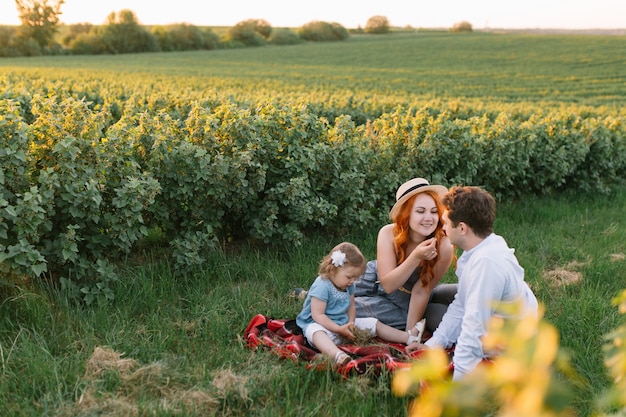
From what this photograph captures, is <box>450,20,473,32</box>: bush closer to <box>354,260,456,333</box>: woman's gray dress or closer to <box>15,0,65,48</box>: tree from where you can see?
<box>15,0,65,48</box>: tree

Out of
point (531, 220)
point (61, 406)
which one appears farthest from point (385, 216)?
point (61, 406)

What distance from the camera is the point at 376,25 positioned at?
307 ft

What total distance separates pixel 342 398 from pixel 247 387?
0.56 meters

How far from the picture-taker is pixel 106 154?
488 centimetres

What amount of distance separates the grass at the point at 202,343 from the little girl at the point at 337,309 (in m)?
0.35

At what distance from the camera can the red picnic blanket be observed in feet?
12.8

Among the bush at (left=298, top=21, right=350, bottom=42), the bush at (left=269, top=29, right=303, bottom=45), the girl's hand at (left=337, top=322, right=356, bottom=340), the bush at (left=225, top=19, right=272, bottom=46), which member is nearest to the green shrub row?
the girl's hand at (left=337, top=322, right=356, bottom=340)

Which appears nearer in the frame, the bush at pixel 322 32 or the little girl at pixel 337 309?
the little girl at pixel 337 309

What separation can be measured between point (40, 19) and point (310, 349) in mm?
81078

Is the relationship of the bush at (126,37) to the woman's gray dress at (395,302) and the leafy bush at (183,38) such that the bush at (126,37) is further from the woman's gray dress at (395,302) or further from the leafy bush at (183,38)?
the woman's gray dress at (395,302)

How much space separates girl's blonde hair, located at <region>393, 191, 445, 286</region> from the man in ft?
2.23

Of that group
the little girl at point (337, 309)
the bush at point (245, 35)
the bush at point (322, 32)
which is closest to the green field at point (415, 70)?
the little girl at point (337, 309)

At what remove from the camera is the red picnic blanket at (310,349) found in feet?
12.8

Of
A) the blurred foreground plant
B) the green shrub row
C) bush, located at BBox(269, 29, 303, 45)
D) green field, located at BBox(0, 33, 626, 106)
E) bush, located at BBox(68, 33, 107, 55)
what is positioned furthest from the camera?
bush, located at BBox(269, 29, 303, 45)
